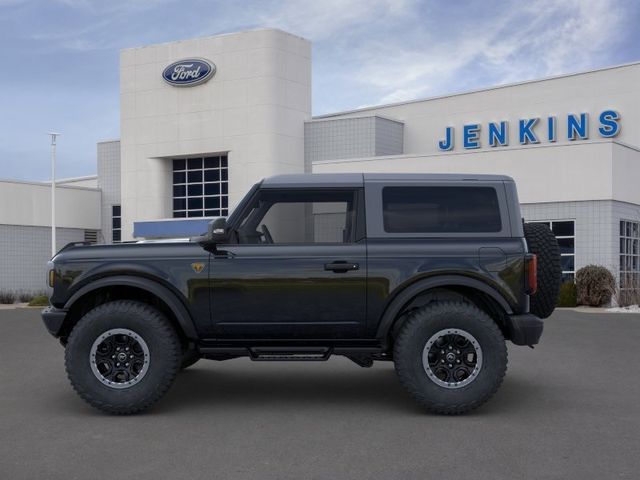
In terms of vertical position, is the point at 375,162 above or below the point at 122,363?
above

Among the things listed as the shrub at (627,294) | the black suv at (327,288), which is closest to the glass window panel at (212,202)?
the shrub at (627,294)

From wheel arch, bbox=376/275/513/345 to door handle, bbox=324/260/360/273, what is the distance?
1.50ft

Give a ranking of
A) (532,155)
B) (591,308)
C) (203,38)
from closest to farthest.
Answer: (591,308) → (532,155) → (203,38)

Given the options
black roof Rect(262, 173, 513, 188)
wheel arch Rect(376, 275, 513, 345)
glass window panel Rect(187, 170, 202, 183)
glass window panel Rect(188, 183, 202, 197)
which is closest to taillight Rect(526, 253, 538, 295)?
wheel arch Rect(376, 275, 513, 345)

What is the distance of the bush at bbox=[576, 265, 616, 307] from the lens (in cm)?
2406

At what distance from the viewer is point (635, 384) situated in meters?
9.16

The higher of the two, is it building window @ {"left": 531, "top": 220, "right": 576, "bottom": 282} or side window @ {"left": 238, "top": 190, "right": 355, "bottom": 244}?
side window @ {"left": 238, "top": 190, "right": 355, "bottom": 244}

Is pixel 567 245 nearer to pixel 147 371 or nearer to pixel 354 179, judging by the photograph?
pixel 354 179

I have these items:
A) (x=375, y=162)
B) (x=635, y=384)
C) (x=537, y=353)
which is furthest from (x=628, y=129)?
(x=635, y=384)

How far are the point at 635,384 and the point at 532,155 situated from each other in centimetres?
1922

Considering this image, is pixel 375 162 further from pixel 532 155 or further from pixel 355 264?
pixel 355 264

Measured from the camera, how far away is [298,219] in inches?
306

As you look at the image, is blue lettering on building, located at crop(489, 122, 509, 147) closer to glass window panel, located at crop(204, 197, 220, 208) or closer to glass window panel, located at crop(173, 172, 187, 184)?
glass window panel, located at crop(204, 197, 220, 208)

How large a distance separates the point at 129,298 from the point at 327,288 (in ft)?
6.33
